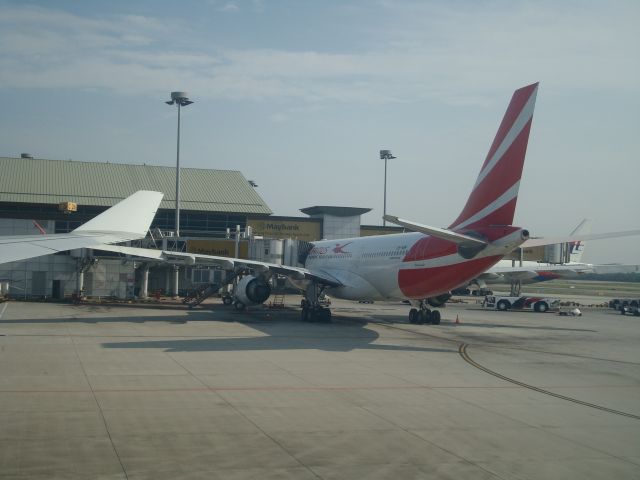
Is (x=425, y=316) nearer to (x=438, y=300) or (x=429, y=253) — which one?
(x=438, y=300)

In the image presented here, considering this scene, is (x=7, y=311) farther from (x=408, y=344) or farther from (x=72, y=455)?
(x=72, y=455)

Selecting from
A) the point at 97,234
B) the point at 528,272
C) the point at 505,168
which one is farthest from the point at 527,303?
the point at 97,234

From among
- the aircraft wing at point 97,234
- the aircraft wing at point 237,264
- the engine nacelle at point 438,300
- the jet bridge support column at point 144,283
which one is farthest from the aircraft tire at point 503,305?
the aircraft wing at point 97,234

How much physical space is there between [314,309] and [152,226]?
102 ft

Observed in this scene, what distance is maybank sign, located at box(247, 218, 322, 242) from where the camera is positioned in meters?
59.3

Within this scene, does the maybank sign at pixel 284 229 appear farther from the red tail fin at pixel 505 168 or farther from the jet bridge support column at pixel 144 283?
the red tail fin at pixel 505 168

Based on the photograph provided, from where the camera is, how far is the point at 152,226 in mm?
59000

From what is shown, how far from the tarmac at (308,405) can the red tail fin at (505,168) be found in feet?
15.2

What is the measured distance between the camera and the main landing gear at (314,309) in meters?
31.8

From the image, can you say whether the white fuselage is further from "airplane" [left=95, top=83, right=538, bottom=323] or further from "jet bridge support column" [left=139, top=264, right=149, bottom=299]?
"jet bridge support column" [left=139, top=264, right=149, bottom=299]

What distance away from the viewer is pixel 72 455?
939 cm

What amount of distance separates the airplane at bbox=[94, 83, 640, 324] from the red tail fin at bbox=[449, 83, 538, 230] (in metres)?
0.03

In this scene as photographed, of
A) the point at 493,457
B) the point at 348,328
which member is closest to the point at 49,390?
the point at 493,457

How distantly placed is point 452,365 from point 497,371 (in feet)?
4.46
